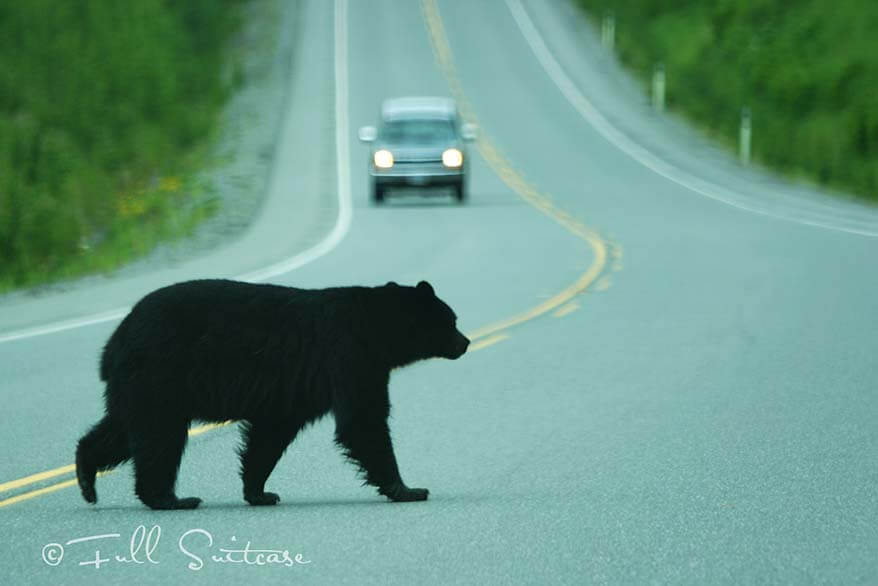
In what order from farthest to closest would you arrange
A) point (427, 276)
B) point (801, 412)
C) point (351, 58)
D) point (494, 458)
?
point (351, 58), point (427, 276), point (801, 412), point (494, 458)

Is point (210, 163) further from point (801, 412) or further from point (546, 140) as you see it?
point (801, 412)

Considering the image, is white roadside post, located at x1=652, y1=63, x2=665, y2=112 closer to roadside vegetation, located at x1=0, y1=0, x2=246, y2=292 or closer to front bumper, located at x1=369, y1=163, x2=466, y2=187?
roadside vegetation, located at x1=0, y1=0, x2=246, y2=292

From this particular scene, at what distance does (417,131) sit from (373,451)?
1052 inches

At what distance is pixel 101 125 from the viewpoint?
146ft

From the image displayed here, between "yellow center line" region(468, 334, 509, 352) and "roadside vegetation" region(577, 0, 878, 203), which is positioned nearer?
"yellow center line" region(468, 334, 509, 352)

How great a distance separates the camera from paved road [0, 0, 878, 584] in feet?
21.3

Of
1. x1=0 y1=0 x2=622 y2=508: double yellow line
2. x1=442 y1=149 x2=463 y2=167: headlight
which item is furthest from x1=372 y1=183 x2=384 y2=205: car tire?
x1=0 y1=0 x2=622 y2=508: double yellow line

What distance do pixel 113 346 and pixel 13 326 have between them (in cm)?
874

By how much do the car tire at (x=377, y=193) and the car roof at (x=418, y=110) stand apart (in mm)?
2193

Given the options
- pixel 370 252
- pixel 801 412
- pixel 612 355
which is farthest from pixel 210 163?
pixel 801 412

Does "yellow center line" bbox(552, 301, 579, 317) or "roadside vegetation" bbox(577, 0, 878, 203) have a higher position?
"yellow center line" bbox(552, 301, 579, 317)

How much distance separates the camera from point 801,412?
1052cm

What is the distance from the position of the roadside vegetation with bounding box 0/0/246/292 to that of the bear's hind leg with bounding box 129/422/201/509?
13544mm

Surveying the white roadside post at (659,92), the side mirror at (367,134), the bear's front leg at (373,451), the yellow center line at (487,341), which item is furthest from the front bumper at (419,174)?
the bear's front leg at (373,451)
